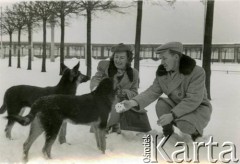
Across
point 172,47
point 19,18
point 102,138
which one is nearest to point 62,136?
point 102,138

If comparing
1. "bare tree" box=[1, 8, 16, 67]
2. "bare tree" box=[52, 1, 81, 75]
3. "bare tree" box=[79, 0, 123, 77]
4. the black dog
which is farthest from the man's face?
"bare tree" box=[1, 8, 16, 67]

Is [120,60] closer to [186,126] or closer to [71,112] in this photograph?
[71,112]

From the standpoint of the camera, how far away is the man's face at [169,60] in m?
2.38

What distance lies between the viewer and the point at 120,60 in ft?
8.48

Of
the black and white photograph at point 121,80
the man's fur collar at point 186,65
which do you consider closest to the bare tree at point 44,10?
the black and white photograph at point 121,80

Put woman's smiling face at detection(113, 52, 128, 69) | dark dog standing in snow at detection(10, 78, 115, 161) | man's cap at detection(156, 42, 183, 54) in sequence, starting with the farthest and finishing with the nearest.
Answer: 1. woman's smiling face at detection(113, 52, 128, 69)
2. man's cap at detection(156, 42, 183, 54)
3. dark dog standing in snow at detection(10, 78, 115, 161)

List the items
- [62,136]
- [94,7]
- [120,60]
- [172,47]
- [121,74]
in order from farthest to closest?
[94,7], [121,74], [120,60], [62,136], [172,47]

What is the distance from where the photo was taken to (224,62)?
274 centimetres

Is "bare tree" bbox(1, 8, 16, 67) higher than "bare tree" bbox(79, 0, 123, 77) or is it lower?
lower

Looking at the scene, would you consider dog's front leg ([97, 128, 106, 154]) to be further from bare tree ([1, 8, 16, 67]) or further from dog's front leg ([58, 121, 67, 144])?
bare tree ([1, 8, 16, 67])

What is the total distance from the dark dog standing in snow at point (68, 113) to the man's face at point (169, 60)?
455 millimetres

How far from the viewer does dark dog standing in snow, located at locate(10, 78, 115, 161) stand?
2.09 meters

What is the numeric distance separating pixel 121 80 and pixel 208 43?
0.87 m

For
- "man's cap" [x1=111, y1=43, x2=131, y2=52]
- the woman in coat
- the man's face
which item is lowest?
the woman in coat
